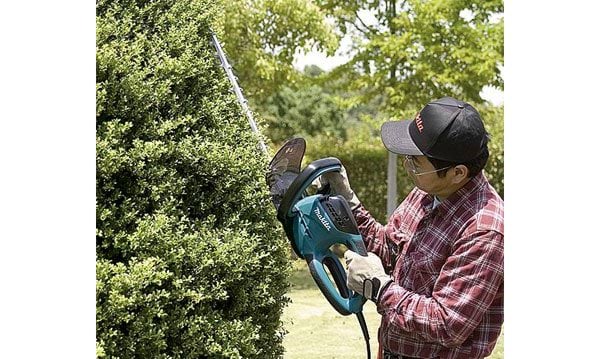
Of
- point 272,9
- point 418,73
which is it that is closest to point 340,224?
point 272,9

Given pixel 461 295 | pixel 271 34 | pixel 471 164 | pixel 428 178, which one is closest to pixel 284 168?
pixel 428 178

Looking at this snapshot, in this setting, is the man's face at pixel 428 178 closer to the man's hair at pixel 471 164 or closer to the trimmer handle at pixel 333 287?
the man's hair at pixel 471 164

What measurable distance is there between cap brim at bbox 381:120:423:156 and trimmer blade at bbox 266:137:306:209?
1.21 feet

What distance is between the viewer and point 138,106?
2.66 meters

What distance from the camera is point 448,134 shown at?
2.36 meters

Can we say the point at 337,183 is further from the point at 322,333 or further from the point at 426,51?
the point at 426,51

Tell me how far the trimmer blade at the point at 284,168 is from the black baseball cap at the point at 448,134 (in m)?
0.53

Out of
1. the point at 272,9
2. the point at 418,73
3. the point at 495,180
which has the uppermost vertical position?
Result: the point at 272,9

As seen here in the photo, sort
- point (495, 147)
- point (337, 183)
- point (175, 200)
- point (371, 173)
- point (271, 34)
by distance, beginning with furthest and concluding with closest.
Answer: point (371, 173) < point (495, 147) < point (271, 34) < point (337, 183) < point (175, 200)

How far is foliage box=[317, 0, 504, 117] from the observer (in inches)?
461

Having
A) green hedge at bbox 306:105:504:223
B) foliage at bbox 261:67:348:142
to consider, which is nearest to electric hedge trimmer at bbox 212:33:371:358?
green hedge at bbox 306:105:504:223

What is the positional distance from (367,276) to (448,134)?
498 mm

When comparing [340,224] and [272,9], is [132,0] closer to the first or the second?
[340,224]
